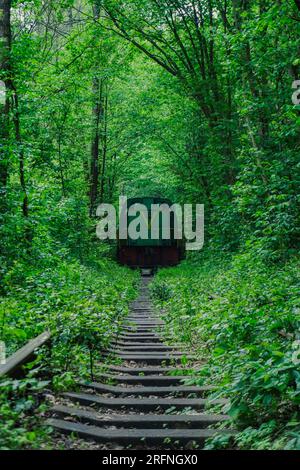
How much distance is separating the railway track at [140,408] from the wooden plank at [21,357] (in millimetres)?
566

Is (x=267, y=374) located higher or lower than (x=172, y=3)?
lower

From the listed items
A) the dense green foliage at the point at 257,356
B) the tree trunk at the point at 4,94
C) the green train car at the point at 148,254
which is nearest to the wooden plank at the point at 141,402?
the dense green foliage at the point at 257,356

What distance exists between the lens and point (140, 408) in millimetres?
5195

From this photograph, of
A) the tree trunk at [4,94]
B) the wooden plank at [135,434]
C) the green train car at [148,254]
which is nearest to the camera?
the wooden plank at [135,434]

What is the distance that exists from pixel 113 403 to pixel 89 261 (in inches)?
568

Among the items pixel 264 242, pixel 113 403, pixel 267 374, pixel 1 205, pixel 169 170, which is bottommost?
pixel 113 403

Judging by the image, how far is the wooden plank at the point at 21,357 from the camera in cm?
439

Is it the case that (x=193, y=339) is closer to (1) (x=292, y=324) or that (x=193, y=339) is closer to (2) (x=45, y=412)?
(1) (x=292, y=324)

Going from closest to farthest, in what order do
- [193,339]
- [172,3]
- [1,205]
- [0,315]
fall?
[0,315] → [193,339] → [1,205] → [172,3]

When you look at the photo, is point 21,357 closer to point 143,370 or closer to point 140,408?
point 140,408

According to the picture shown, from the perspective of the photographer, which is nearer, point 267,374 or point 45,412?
point 267,374

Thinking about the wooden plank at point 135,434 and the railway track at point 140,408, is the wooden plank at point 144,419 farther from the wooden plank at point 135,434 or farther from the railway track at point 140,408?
the wooden plank at point 135,434

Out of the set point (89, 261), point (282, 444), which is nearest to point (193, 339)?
point (282, 444)

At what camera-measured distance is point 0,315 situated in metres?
6.12
